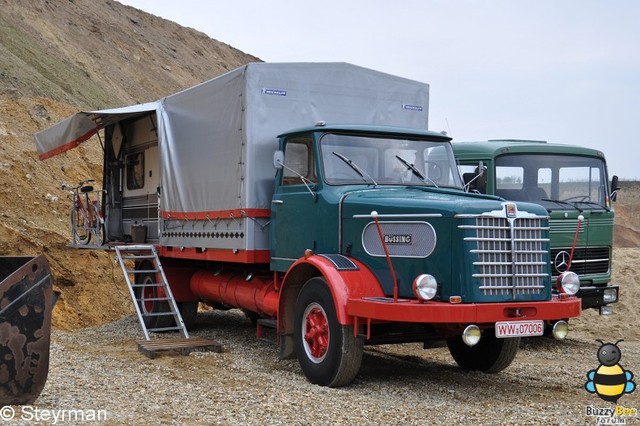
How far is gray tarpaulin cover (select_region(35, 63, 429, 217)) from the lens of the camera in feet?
31.7

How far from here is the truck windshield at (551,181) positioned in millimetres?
11234

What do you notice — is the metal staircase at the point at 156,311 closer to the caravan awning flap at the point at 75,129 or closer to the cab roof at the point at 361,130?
the caravan awning flap at the point at 75,129

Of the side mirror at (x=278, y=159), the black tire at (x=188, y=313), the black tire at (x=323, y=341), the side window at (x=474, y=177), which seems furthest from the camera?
the black tire at (x=188, y=313)

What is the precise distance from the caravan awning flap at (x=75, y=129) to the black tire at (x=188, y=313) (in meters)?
3.12

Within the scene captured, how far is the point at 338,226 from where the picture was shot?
8336 mm

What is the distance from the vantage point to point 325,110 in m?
10.0

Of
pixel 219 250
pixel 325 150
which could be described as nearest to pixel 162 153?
pixel 219 250

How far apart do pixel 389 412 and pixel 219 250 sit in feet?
A: 14.0

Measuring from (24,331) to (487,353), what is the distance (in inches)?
196

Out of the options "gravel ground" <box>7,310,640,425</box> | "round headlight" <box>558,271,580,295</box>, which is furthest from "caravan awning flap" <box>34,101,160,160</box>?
"round headlight" <box>558,271,580,295</box>

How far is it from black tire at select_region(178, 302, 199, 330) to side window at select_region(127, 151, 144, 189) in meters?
2.31

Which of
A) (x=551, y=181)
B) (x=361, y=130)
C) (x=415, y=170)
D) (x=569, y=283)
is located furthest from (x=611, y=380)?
(x=551, y=181)

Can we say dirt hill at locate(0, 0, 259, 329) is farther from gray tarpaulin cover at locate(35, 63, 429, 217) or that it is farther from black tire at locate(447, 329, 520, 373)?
black tire at locate(447, 329, 520, 373)

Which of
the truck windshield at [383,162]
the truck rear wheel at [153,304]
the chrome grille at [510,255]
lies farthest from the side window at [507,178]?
the truck rear wheel at [153,304]
